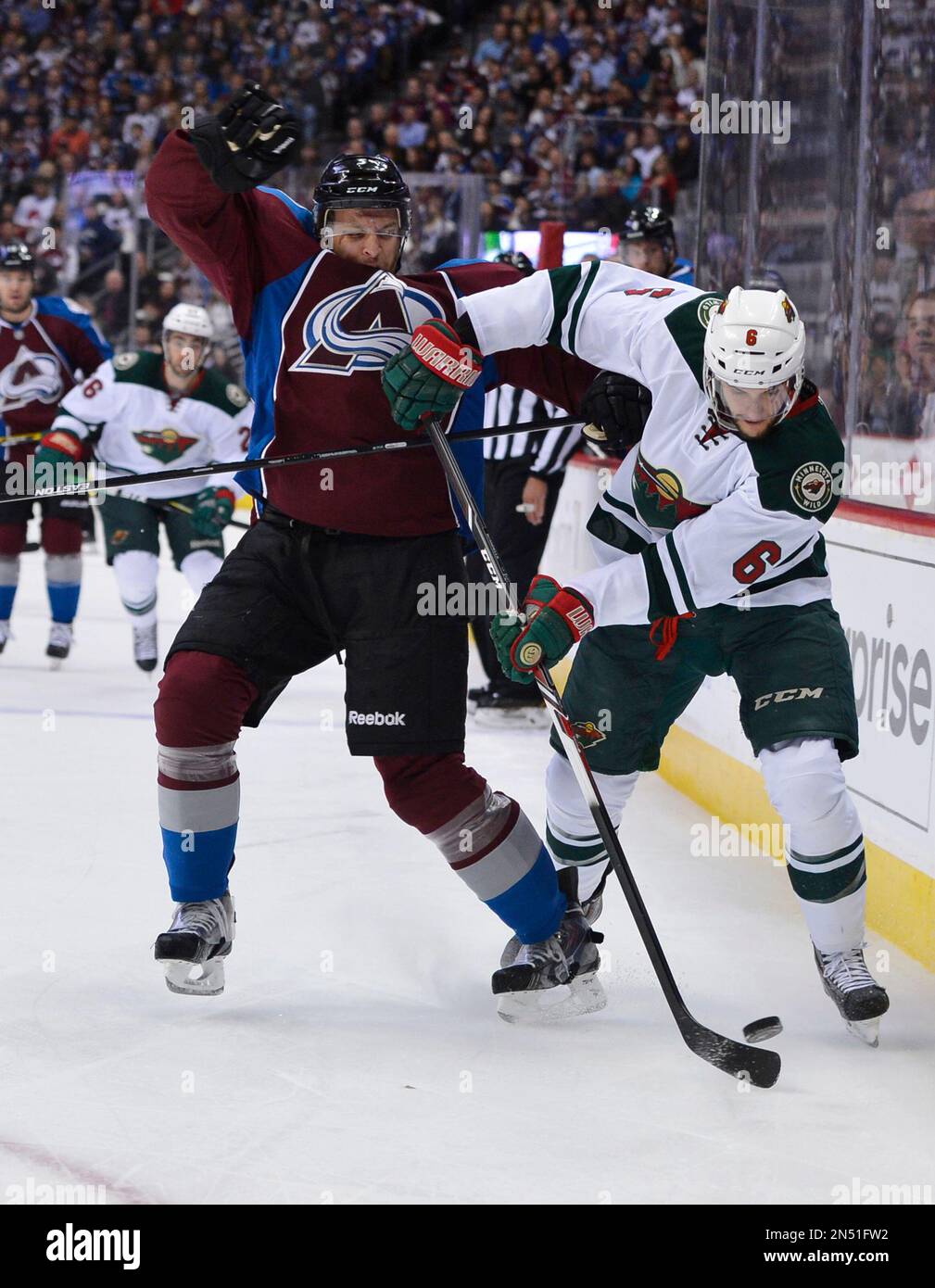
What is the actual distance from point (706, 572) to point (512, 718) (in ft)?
8.78

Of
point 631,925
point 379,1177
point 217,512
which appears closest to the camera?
point 379,1177

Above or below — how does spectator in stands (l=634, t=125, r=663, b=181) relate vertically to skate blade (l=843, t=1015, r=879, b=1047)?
above

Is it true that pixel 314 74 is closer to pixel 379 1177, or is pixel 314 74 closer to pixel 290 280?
pixel 290 280

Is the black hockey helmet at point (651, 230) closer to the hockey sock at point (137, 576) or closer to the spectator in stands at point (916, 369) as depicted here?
the spectator in stands at point (916, 369)

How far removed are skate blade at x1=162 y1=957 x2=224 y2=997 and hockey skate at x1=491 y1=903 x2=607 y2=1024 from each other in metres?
0.42

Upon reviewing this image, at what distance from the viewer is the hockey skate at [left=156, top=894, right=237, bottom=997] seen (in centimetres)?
236

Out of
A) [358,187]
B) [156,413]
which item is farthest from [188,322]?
[358,187]

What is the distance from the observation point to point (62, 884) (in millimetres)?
3109

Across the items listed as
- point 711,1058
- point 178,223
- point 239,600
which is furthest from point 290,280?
point 711,1058

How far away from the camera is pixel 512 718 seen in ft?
15.9

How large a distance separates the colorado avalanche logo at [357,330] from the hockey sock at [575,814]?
0.72 m

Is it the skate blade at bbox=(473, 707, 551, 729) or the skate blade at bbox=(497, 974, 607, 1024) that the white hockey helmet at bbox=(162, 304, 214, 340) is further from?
the skate blade at bbox=(497, 974, 607, 1024)

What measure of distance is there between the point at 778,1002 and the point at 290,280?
1341mm
